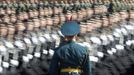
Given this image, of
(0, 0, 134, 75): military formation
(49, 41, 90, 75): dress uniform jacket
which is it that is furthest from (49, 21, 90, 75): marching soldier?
(0, 0, 134, 75): military formation

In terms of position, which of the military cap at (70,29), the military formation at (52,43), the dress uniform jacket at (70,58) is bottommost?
the military formation at (52,43)

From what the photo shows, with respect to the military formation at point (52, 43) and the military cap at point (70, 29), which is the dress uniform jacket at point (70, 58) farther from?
the military formation at point (52, 43)

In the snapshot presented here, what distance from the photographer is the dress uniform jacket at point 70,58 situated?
21.2 ft

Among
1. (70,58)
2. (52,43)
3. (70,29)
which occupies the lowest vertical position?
(52,43)

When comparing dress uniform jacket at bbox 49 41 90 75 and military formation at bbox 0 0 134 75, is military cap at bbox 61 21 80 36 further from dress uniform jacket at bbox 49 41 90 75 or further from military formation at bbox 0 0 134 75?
military formation at bbox 0 0 134 75

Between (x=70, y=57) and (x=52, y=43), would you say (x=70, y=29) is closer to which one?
(x=70, y=57)

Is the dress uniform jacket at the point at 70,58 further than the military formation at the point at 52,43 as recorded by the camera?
No

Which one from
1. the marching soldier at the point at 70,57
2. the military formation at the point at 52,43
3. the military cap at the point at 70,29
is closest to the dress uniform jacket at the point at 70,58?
the marching soldier at the point at 70,57

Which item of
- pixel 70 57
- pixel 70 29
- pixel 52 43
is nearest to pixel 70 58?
pixel 70 57

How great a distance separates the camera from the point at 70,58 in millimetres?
6516

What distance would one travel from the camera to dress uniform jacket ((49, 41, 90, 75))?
6.47m

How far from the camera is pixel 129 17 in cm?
1122

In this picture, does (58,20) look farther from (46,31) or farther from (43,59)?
(43,59)

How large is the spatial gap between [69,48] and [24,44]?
2.16 m
